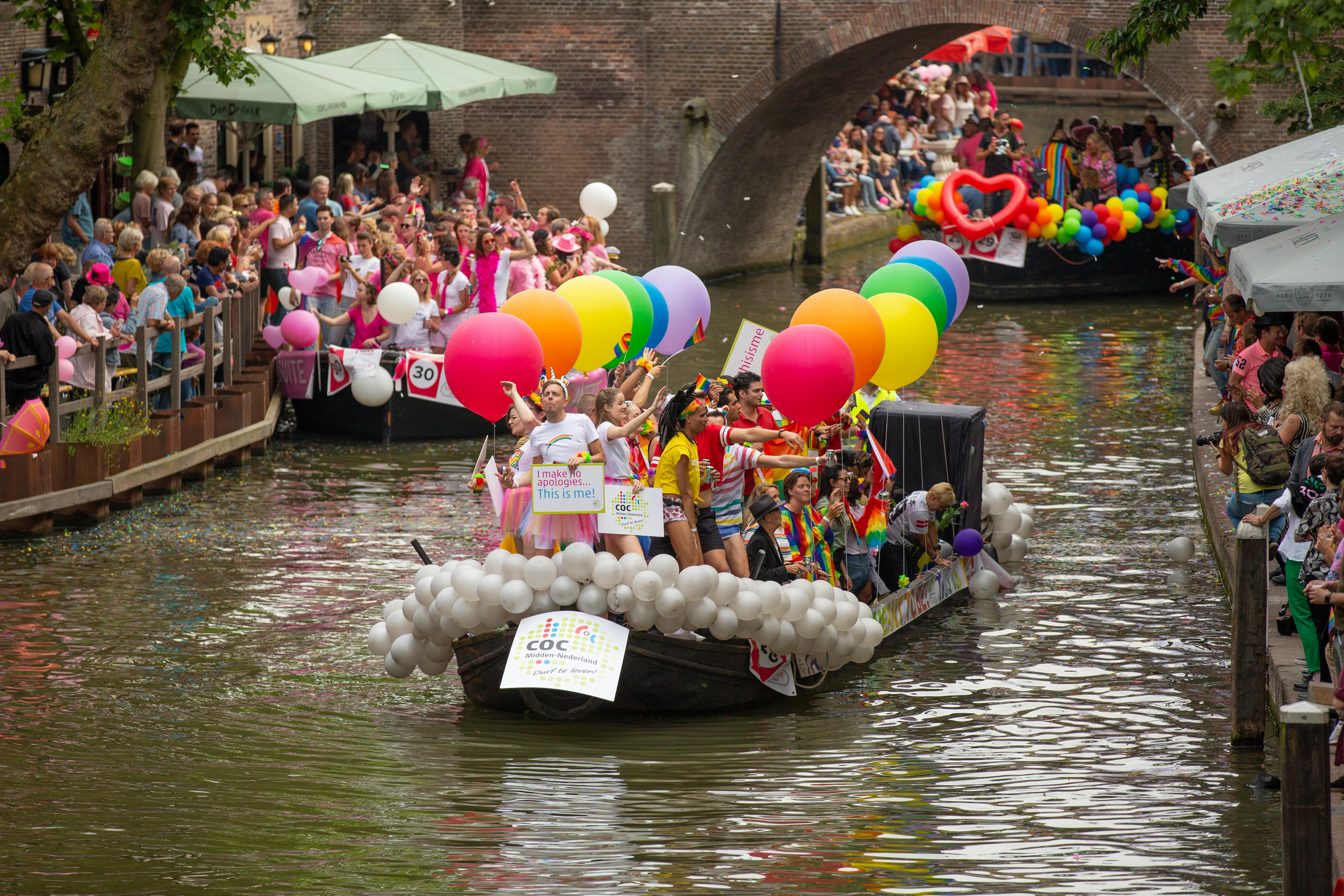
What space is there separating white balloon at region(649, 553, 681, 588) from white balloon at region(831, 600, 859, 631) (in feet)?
3.43

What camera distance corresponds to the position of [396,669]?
31.1 feet

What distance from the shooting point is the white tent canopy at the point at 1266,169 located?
11.9m

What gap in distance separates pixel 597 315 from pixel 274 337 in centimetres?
741

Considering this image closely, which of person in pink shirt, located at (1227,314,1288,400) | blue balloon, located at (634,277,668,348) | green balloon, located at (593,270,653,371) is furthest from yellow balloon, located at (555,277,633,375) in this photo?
person in pink shirt, located at (1227,314,1288,400)

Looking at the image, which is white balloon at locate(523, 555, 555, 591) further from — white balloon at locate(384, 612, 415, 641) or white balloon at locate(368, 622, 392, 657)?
white balloon at locate(368, 622, 392, 657)

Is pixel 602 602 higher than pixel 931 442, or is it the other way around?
pixel 931 442

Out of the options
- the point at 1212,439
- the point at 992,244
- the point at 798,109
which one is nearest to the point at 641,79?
the point at 798,109

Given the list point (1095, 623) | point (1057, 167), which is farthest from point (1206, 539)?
point (1057, 167)

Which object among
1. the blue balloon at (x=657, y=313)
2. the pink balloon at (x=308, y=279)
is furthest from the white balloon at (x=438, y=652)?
the pink balloon at (x=308, y=279)

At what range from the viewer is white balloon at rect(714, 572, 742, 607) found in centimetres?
895

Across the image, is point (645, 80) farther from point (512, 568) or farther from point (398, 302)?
point (512, 568)

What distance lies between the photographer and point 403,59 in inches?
923

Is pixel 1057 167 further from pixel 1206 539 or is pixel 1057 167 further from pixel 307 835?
pixel 307 835

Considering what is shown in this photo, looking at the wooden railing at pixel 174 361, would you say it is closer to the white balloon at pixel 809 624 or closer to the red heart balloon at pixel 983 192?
the white balloon at pixel 809 624
